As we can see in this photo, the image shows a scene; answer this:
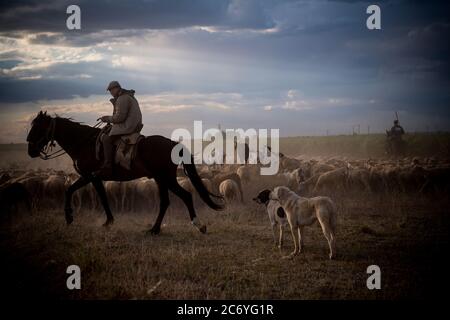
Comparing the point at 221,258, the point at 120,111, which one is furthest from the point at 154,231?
the point at 120,111

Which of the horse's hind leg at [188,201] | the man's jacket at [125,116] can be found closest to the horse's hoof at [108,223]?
the horse's hind leg at [188,201]

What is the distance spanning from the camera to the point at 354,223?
1062cm

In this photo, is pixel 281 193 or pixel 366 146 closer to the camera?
pixel 281 193

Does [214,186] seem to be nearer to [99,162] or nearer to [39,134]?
[99,162]

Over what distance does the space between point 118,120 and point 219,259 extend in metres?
4.04

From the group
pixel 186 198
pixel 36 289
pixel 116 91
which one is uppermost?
pixel 116 91

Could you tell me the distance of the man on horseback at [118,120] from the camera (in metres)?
9.53

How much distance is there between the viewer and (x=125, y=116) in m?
9.56

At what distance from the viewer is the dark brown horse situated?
9.69 m

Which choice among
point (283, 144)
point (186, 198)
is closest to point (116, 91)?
point (186, 198)
